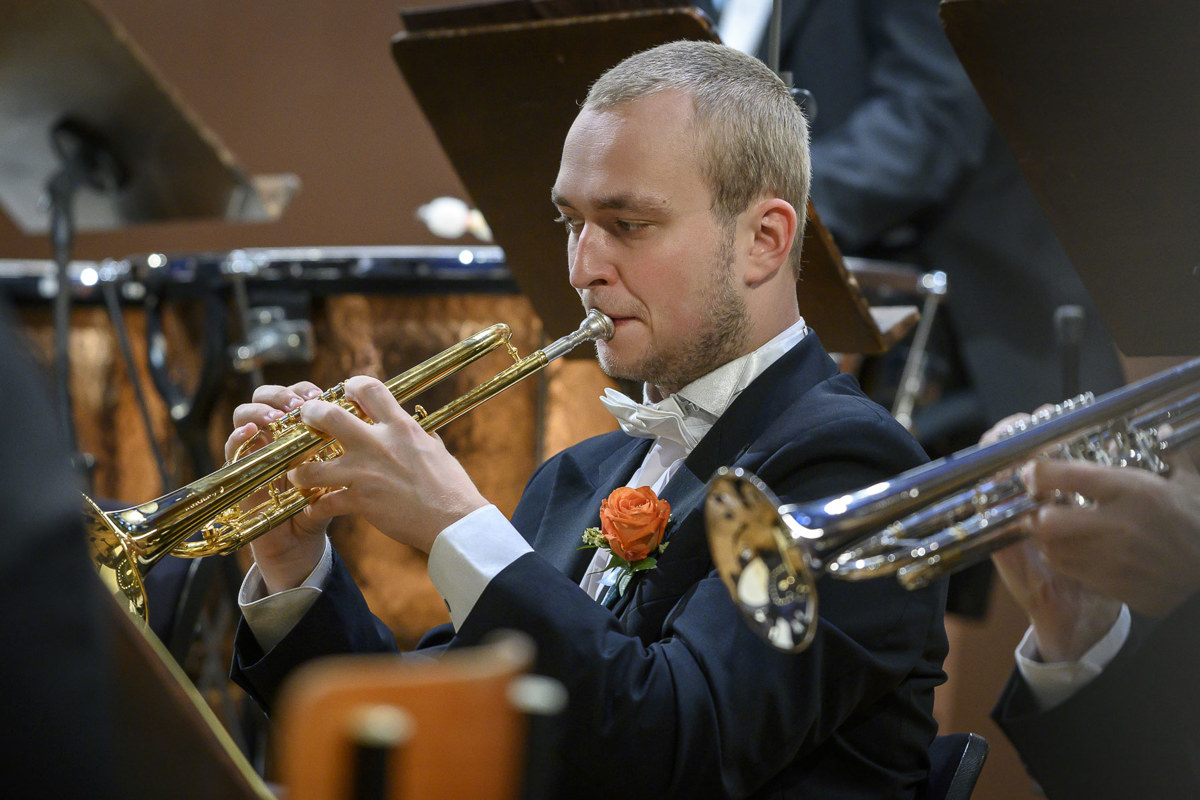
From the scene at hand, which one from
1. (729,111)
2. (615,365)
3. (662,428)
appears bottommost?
(662,428)

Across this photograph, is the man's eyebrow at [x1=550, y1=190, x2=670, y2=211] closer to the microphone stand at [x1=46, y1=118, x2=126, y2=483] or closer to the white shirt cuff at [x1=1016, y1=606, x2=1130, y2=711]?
the white shirt cuff at [x1=1016, y1=606, x2=1130, y2=711]

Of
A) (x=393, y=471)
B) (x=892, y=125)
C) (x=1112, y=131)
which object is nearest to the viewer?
(x=393, y=471)

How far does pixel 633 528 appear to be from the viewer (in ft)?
5.13

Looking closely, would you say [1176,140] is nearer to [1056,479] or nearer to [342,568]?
[1056,479]

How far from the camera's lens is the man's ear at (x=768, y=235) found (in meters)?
1.74

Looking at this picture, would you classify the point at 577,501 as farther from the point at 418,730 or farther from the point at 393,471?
the point at 418,730

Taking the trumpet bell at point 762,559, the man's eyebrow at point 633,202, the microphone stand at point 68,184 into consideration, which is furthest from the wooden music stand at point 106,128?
the trumpet bell at point 762,559

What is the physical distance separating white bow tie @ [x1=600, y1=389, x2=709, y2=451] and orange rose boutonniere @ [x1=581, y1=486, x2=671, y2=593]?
0.14 metres

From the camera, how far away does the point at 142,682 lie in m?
0.78

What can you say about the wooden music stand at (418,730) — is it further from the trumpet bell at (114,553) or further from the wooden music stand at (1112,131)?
the wooden music stand at (1112,131)

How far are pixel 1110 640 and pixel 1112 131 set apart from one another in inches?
26.2

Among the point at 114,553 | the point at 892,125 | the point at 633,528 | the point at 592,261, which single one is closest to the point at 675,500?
the point at 633,528

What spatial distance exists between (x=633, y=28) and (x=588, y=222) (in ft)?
1.16

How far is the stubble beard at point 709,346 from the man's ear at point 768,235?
5 centimetres
